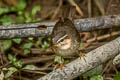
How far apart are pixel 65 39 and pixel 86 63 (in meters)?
0.42

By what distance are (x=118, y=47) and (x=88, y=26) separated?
65 centimetres

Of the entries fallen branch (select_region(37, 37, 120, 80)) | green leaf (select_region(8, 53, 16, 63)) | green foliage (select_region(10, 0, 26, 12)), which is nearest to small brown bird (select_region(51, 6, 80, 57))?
fallen branch (select_region(37, 37, 120, 80))

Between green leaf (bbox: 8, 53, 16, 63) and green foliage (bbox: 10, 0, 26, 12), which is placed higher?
green foliage (bbox: 10, 0, 26, 12)

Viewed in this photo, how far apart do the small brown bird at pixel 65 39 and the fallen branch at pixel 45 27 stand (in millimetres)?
274

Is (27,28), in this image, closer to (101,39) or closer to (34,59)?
(34,59)

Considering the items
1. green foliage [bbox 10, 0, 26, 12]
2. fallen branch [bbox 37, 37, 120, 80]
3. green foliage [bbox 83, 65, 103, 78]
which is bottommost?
green foliage [bbox 83, 65, 103, 78]

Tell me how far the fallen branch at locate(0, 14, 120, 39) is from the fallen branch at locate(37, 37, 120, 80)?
520 mm

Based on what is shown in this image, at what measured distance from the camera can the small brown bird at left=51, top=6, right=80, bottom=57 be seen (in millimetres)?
3242

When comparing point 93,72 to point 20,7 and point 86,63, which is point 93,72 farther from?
point 20,7

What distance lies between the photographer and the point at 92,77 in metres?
3.37

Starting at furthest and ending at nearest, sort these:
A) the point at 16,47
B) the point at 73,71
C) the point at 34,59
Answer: the point at 16,47, the point at 34,59, the point at 73,71

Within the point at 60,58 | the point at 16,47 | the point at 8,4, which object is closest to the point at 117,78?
the point at 60,58

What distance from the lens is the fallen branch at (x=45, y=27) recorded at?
12.4 feet

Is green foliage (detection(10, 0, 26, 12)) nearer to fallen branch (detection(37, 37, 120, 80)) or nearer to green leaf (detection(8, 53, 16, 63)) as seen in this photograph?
green leaf (detection(8, 53, 16, 63))
